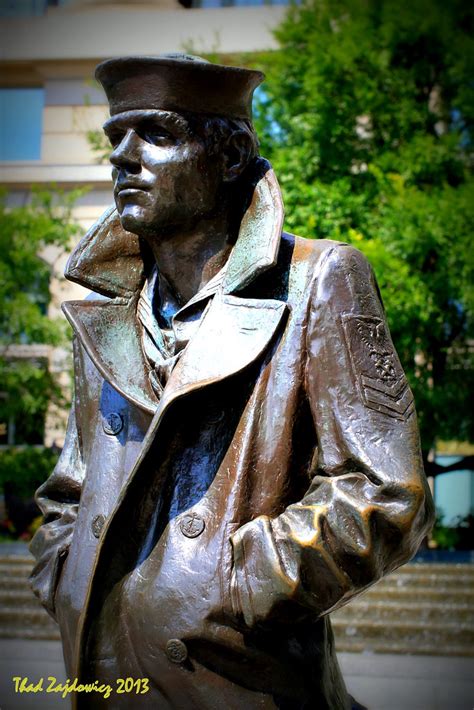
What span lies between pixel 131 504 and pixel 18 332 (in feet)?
45.4

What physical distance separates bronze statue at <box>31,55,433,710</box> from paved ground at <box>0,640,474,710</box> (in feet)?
13.4

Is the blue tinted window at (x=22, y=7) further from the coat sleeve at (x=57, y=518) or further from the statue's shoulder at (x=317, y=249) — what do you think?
the statue's shoulder at (x=317, y=249)

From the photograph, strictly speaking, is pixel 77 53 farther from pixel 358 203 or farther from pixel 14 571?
pixel 14 571

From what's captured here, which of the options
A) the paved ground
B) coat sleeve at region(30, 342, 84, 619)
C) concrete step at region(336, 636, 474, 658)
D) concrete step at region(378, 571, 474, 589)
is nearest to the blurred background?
concrete step at region(378, 571, 474, 589)

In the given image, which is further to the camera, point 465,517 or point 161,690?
point 465,517

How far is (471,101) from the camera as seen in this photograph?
15.0 metres

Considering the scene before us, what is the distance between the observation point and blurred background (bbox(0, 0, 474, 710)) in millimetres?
13734

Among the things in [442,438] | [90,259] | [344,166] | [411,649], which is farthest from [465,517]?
[90,259]

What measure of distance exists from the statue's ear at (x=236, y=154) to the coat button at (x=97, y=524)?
0.91 m

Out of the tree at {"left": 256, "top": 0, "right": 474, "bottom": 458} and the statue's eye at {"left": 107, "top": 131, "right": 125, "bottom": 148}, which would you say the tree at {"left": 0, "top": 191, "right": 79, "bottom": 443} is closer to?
the tree at {"left": 256, "top": 0, "right": 474, "bottom": 458}

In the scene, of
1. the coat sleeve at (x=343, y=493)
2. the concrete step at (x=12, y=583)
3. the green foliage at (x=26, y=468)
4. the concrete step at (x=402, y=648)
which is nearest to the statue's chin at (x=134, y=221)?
the coat sleeve at (x=343, y=493)

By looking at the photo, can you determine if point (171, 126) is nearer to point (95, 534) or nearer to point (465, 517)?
point (95, 534)

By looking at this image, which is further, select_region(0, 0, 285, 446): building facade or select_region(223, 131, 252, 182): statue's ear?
select_region(0, 0, 285, 446): building facade

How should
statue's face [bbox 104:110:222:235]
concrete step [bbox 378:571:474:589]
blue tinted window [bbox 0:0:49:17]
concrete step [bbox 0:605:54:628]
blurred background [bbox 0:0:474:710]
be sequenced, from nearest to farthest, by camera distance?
statue's face [bbox 104:110:222:235], concrete step [bbox 0:605:54:628], concrete step [bbox 378:571:474:589], blurred background [bbox 0:0:474:710], blue tinted window [bbox 0:0:49:17]
